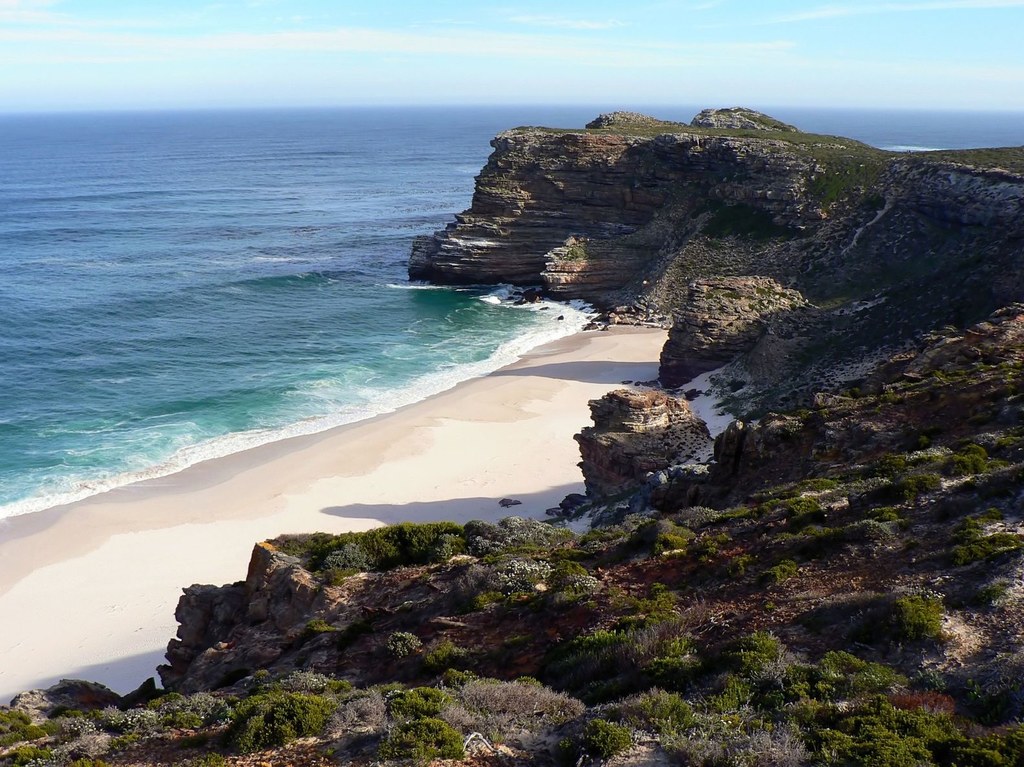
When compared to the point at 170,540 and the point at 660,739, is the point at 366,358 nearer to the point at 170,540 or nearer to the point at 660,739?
the point at 170,540

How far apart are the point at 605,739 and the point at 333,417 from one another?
37228mm

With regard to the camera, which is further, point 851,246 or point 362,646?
point 851,246

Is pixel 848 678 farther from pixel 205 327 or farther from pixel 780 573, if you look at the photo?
pixel 205 327

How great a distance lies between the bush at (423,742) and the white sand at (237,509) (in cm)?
1657

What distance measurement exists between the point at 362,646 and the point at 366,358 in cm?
4186

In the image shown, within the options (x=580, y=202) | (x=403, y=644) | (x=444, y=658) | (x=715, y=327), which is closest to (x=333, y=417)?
(x=715, y=327)

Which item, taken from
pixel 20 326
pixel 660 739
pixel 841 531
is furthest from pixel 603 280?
pixel 660 739

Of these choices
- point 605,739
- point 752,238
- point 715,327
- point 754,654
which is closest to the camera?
point 605,739

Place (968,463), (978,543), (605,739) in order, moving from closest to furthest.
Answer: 1. (605,739)
2. (978,543)
3. (968,463)

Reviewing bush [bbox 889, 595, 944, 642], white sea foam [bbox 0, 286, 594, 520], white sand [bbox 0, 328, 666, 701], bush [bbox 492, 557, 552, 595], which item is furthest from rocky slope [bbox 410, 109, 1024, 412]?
bush [bbox 889, 595, 944, 642]

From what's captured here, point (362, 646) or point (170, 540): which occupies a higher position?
point (362, 646)

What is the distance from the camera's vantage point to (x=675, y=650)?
12305 mm

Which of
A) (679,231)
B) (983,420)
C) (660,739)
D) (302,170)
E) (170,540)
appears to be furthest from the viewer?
(302,170)

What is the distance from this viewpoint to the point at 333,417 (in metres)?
45.3
